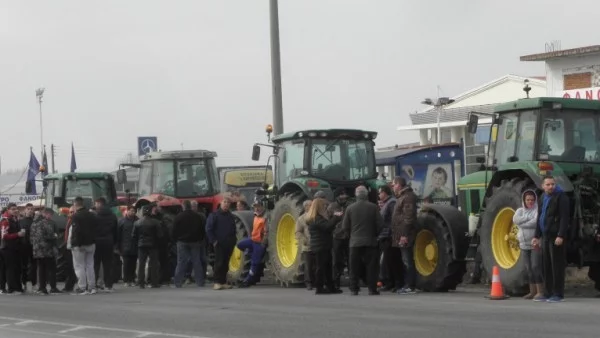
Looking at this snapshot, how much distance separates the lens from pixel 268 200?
74.9 feet

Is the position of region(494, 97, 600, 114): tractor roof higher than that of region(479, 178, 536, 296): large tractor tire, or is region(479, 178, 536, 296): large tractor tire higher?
region(494, 97, 600, 114): tractor roof

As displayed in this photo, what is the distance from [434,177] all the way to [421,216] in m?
14.4

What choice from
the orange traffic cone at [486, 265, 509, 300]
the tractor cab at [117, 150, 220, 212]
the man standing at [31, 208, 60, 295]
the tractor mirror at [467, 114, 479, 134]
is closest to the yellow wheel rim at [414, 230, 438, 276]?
A: the tractor mirror at [467, 114, 479, 134]

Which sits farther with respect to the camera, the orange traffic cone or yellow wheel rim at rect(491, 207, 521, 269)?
yellow wheel rim at rect(491, 207, 521, 269)

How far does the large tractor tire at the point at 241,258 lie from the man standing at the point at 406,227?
4.77 m

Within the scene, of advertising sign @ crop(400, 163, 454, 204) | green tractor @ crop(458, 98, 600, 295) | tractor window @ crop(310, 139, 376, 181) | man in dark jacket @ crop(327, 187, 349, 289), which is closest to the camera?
green tractor @ crop(458, 98, 600, 295)

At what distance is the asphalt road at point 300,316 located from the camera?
12655mm

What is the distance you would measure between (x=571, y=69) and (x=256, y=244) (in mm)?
34981

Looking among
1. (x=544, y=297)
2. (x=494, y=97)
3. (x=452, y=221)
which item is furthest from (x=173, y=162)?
(x=494, y=97)

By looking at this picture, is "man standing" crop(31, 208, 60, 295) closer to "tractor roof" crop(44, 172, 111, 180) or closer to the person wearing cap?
the person wearing cap

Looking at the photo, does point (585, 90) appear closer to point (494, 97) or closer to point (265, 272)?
point (494, 97)

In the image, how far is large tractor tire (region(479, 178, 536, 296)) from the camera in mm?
16734

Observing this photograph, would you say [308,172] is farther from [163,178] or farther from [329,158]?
[163,178]

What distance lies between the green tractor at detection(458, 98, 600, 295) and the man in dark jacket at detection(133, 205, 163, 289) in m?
7.63
